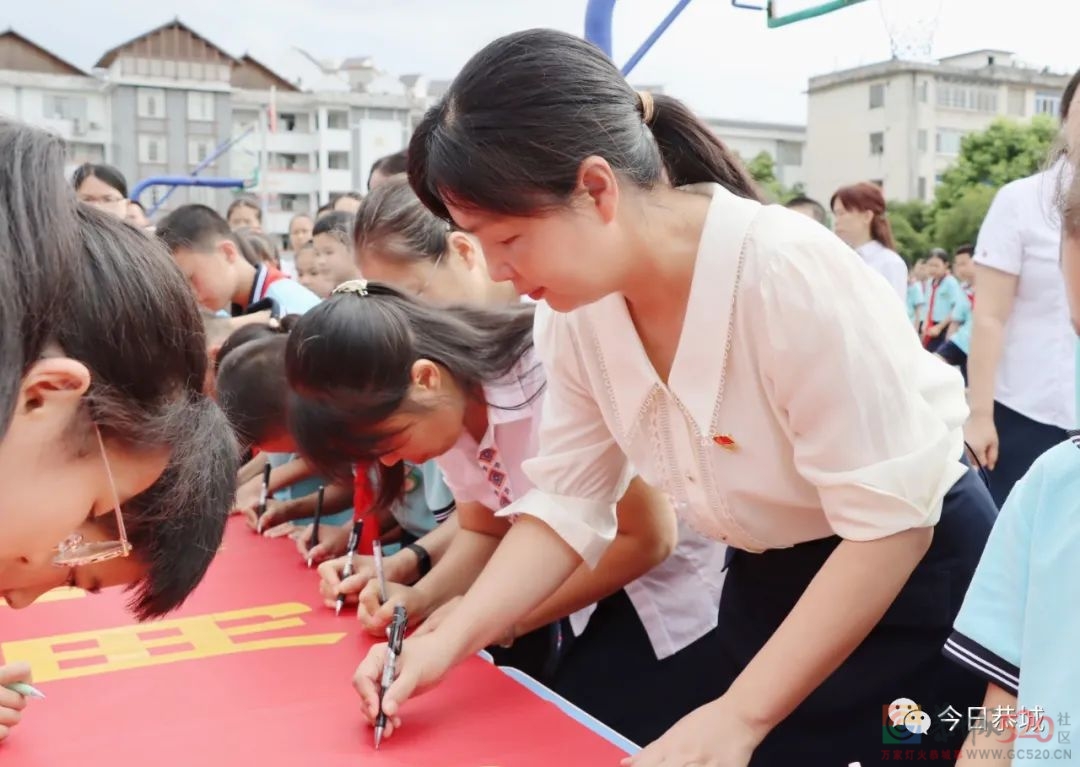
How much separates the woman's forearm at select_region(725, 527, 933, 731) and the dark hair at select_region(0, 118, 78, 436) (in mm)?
644

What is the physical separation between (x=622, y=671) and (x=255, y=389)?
762 mm

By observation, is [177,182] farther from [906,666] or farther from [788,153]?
[788,153]

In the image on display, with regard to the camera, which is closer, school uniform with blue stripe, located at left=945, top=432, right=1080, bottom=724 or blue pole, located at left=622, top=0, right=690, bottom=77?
school uniform with blue stripe, located at left=945, top=432, right=1080, bottom=724

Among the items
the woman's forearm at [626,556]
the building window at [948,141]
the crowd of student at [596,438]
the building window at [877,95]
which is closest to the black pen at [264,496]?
the crowd of student at [596,438]

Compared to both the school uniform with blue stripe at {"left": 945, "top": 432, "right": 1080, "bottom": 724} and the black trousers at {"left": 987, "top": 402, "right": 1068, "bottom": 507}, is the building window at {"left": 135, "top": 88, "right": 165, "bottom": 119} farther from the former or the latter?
the school uniform with blue stripe at {"left": 945, "top": 432, "right": 1080, "bottom": 724}

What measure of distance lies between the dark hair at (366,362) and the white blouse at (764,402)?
0.83 ft

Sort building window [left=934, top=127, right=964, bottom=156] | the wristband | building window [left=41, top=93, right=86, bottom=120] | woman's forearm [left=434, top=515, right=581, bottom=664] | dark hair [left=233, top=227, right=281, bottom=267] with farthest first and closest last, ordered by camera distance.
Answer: building window [left=934, top=127, right=964, bottom=156], building window [left=41, top=93, right=86, bottom=120], dark hair [left=233, top=227, right=281, bottom=267], the wristband, woman's forearm [left=434, top=515, right=581, bottom=664]

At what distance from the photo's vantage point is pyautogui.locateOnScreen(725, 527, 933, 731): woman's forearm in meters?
0.94

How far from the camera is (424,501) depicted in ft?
6.48

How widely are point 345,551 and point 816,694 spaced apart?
96 centimetres

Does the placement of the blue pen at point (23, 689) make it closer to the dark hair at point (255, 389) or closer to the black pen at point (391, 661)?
the black pen at point (391, 661)

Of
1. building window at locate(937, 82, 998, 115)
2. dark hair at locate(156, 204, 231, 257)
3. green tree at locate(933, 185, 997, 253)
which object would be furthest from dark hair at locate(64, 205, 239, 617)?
building window at locate(937, 82, 998, 115)

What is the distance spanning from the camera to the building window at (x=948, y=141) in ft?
85.2

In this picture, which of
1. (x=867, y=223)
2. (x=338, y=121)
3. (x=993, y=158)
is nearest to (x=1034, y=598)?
(x=867, y=223)
